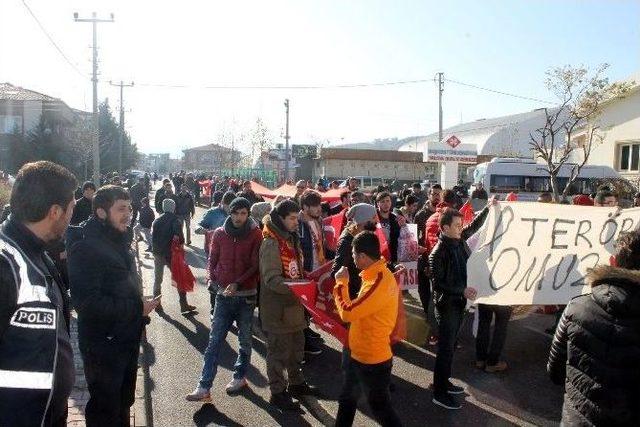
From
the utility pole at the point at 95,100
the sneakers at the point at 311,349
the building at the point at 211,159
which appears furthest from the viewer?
the building at the point at 211,159

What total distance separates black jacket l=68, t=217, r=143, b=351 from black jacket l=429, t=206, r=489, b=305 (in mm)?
2757

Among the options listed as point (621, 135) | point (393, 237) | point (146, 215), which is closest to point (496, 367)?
point (393, 237)

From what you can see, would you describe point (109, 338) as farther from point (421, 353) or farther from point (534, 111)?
point (534, 111)

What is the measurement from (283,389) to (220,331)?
787 mm

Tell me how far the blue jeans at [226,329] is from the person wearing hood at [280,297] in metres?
0.30

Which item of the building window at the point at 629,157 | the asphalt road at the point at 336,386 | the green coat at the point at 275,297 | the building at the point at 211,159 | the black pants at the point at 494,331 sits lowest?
the asphalt road at the point at 336,386

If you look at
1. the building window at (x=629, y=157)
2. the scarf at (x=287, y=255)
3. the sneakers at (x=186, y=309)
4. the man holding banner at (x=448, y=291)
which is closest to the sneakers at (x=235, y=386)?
the scarf at (x=287, y=255)

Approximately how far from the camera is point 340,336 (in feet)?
16.6

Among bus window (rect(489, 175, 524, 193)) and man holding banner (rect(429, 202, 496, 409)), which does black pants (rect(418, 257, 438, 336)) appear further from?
bus window (rect(489, 175, 524, 193))

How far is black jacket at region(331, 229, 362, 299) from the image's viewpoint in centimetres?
491

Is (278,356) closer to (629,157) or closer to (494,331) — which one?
(494,331)

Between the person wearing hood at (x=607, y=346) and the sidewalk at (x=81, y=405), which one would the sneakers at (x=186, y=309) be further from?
the person wearing hood at (x=607, y=346)

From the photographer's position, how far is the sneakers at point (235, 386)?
5.54 m

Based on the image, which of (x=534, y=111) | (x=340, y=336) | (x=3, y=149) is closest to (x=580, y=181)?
(x=340, y=336)
